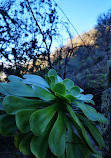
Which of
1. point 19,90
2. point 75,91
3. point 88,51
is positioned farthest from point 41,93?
point 88,51

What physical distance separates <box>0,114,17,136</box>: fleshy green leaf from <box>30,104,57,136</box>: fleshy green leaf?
4.0 inches

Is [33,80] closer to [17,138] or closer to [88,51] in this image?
[17,138]

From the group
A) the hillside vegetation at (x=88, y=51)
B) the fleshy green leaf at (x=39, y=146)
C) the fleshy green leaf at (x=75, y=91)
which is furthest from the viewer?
the hillside vegetation at (x=88, y=51)

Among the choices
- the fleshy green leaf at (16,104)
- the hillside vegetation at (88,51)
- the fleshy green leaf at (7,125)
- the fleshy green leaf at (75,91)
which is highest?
the hillside vegetation at (88,51)

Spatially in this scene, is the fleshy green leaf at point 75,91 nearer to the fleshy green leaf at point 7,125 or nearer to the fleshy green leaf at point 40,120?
the fleshy green leaf at point 40,120

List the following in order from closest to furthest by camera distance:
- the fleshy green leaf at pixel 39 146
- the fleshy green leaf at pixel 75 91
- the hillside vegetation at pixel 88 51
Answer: the fleshy green leaf at pixel 39 146, the fleshy green leaf at pixel 75 91, the hillside vegetation at pixel 88 51

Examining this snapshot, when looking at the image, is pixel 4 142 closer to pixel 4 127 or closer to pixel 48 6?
pixel 4 127

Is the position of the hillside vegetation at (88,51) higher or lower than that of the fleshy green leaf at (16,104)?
higher

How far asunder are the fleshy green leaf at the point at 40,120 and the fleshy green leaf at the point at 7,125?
4.0 inches

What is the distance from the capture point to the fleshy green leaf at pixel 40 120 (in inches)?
15.7

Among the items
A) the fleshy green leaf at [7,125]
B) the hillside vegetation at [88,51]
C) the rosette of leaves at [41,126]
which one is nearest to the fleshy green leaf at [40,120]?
the rosette of leaves at [41,126]

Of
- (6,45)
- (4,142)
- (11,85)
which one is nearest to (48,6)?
(6,45)

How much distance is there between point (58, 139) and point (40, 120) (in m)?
0.09

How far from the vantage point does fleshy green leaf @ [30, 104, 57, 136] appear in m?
0.40
